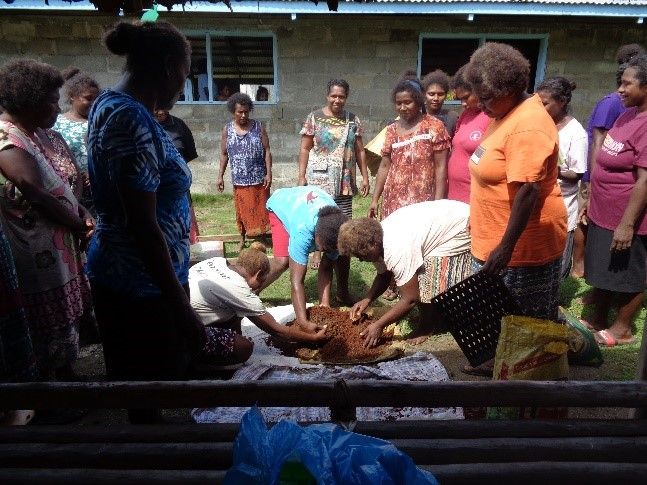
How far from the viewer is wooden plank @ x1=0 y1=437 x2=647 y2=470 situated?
169 cm

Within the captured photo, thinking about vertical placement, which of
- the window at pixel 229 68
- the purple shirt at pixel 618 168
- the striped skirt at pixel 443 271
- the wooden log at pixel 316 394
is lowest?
the striped skirt at pixel 443 271

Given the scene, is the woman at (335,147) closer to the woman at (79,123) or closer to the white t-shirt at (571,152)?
the white t-shirt at (571,152)

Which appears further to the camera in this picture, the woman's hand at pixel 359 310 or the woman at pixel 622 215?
the woman's hand at pixel 359 310

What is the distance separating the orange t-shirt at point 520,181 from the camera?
2.59m

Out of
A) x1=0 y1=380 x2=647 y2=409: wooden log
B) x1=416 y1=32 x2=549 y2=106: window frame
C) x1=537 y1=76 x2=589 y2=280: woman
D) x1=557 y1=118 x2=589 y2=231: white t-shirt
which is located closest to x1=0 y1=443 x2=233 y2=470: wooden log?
x1=0 y1=380 x2=647 y2=409: wooden log

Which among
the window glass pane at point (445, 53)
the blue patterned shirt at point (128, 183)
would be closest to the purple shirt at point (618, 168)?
the blue patterned shirt at point (128, 183)

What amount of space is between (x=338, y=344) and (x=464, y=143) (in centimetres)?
199

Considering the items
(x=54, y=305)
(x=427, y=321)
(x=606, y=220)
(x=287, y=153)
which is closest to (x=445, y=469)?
(x=54, y=305)

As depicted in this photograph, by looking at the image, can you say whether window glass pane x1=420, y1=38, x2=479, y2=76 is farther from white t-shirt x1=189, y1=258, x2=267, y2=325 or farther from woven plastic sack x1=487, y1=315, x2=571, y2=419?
woven plastic sack x1=487, y1=315, x2=571, y2=419

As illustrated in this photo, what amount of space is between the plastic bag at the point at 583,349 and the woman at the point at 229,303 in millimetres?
1795

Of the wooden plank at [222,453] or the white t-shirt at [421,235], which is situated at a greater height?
the white t-shirt at [421,235]

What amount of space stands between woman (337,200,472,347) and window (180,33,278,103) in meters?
5.21

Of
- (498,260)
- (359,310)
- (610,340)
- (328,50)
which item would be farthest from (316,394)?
(328,50)

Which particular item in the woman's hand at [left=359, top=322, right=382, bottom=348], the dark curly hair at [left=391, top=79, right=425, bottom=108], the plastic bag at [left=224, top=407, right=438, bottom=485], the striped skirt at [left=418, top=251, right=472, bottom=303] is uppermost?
the dark curly hair at [left=391, top=79, right=425, bottom=108]
